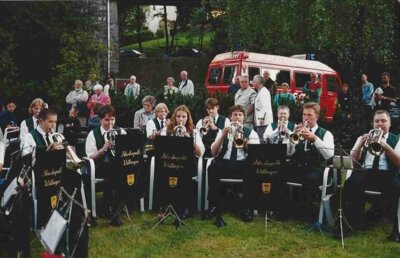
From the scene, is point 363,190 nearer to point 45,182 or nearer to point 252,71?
point 45,182

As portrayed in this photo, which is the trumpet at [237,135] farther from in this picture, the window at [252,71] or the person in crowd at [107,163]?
the window at [252,71]

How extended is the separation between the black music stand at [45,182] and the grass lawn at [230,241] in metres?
0.47

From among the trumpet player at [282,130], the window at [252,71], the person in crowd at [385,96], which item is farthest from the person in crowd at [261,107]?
the window at [252,71]

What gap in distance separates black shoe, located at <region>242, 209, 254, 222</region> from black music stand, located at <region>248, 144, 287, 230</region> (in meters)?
0.52

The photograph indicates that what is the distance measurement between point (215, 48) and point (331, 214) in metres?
21.1

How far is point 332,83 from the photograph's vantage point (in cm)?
1853

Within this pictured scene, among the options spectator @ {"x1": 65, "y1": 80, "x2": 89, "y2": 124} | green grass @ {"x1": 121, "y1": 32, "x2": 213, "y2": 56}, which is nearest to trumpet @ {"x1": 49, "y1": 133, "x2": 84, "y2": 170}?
spectator @ {"x1": 65, "y1": 80, "x2": 89, "y2": 124}

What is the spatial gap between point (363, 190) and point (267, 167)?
43.0 inches

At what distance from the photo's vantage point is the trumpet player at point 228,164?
6793 millimetres

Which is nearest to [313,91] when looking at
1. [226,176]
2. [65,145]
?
[226,176]

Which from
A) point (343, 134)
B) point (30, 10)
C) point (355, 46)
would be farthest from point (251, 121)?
A: point (30, 10)

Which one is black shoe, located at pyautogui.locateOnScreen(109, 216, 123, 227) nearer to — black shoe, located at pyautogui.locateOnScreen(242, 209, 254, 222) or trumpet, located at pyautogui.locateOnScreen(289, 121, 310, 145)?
black shoe, located at pyautogui.locateOnScreen(242, 209, 254, 222)

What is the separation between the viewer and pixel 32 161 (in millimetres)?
5352

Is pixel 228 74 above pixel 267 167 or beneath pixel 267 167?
above
